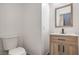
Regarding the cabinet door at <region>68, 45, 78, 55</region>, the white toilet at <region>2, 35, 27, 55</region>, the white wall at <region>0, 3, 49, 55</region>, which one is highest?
the white wall at <region>0, 3, 49, 55</region>

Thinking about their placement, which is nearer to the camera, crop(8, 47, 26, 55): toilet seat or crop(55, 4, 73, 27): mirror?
crop(8, 47, 26, 55): toilet seat

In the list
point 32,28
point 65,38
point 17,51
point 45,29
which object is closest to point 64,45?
point 65,38

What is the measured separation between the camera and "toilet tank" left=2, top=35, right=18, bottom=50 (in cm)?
100

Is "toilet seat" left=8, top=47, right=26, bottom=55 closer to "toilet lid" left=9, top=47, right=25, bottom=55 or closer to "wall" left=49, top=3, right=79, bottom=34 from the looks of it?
"toilet lid" left=9, top=47, right=25, bottom=55

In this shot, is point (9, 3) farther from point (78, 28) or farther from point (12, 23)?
point (78, 28)

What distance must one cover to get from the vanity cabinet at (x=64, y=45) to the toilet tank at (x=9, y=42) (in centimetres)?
38

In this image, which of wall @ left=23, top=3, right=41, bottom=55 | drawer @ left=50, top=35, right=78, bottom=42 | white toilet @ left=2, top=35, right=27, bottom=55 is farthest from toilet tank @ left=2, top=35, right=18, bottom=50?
drawer @ left=50, top=35, right=78, bottom=42

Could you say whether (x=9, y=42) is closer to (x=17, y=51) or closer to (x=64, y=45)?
(x=17, y=51)

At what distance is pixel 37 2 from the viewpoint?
94cm

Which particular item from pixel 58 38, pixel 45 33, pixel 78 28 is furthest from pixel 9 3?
pixel 78 28

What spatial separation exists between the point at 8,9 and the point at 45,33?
45 centimetres

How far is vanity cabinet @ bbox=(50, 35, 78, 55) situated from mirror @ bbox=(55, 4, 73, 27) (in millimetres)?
145

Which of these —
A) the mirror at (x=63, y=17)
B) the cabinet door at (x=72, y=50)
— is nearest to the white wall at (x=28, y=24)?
the mirror at (x=63, y=17)
